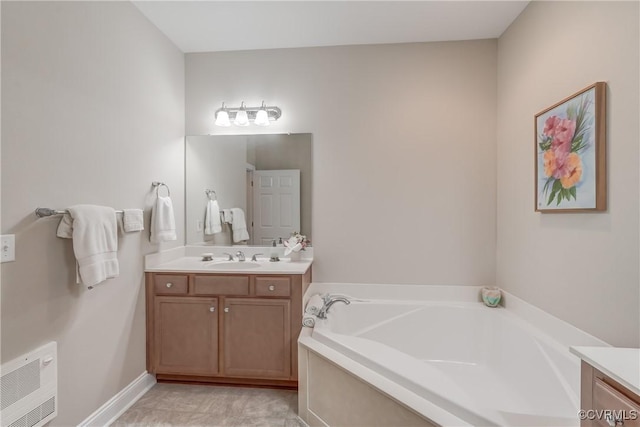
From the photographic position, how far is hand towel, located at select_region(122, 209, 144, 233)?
6.39 feet

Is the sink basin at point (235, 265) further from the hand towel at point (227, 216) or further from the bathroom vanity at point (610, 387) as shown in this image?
the bathroom vanity at point (610, 387)

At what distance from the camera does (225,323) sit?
2.22 m

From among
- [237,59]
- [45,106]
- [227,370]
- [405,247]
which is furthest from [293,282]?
[237,59]

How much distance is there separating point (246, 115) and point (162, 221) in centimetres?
111

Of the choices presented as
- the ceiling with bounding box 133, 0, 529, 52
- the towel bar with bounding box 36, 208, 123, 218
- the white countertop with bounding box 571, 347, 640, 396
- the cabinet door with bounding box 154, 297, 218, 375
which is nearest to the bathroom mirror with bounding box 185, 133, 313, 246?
the cabinet door with bounding box 154, 297, 218, 375

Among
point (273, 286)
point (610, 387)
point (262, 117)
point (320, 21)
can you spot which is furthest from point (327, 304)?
point (320, 21)

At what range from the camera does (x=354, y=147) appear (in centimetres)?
262

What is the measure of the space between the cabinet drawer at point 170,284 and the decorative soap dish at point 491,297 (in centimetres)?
229

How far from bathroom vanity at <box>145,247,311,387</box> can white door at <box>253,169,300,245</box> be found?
0.51 metres

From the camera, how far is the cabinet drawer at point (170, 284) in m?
2.26

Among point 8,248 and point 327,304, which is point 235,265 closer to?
point 327,304

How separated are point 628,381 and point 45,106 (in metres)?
2.50

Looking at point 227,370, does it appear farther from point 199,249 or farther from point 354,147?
point 354,147

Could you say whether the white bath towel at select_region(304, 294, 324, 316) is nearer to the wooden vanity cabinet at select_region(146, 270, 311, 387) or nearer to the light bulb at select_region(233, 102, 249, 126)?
the wooden vanity cabinet at select_region(146, 270, 311, 387)
